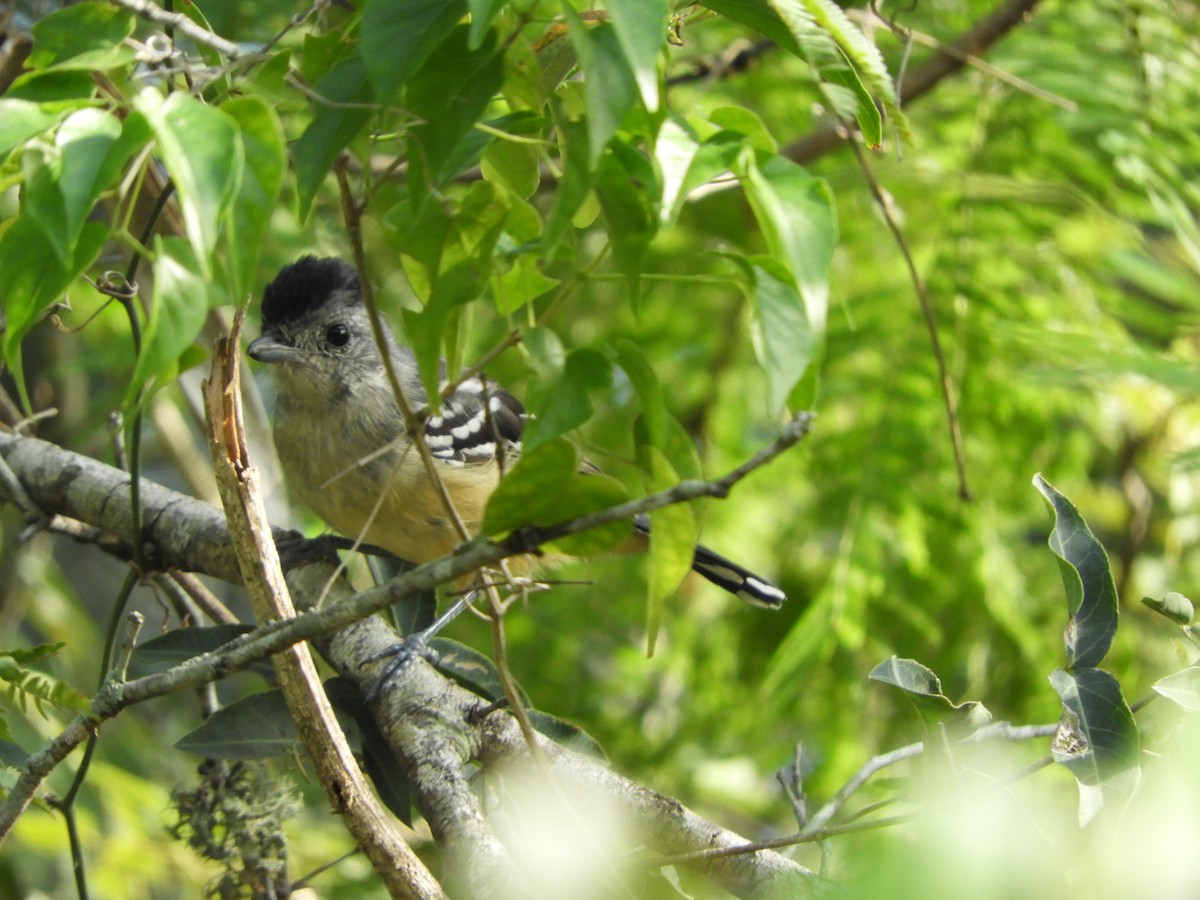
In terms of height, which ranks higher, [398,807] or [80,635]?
[398,807]

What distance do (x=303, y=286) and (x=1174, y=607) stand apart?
297 centimetres

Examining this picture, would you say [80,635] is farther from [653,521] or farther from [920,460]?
[653,521]

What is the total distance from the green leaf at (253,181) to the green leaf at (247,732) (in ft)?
4.26

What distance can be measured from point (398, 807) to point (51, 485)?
1.30 m

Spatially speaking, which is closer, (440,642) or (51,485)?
(440,642)

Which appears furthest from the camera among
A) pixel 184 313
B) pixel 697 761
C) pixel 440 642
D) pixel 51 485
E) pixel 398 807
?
pixel 697 761

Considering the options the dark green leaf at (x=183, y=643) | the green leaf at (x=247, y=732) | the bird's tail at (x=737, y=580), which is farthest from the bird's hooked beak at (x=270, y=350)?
the green leaf at (x=247, y=732)

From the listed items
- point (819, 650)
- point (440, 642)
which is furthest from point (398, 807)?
point (819, 650)

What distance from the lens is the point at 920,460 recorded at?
3920 mm

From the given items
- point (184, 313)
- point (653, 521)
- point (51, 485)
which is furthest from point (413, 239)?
point (51, 485)

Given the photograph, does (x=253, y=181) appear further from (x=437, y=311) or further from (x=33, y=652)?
(x=33, y=652)

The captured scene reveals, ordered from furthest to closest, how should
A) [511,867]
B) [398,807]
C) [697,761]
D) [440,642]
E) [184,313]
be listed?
1. [697,761]
2. [440,642]
3. [398,807]
4. [511,867]
5. [184,313]

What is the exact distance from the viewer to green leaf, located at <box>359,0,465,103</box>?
126 cm

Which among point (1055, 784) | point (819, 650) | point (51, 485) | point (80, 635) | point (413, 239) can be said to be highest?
point (413, 239)
